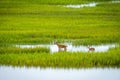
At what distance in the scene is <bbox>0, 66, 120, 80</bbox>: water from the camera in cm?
496

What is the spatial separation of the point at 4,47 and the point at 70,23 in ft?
2.79

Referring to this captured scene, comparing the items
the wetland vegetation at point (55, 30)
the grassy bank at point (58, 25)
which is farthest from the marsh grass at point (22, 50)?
the grassy bank at point (58, 25)

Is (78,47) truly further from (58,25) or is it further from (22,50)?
(22,50)

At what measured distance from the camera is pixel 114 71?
5.06 metres

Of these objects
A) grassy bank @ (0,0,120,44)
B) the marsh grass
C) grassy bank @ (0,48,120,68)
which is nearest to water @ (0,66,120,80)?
grassy bank @ (0,48,120,68)

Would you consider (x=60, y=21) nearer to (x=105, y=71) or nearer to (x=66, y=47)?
(x=66, y=47)

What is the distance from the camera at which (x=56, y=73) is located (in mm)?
5004

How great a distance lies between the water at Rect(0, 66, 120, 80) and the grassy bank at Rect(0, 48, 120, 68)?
5 centimetres

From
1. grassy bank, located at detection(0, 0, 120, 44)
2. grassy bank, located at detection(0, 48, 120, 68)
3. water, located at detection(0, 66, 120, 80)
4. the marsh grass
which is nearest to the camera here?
water, located at detection(0, 66, 120, 80)

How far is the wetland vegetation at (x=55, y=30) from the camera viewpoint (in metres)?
5.11

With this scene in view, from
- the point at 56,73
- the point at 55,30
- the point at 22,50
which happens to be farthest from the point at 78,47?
the point at 22,50

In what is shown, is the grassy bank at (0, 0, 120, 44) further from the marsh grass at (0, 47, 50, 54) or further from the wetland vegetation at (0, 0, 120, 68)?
the marsh grass at (0, 47, 50, 54)

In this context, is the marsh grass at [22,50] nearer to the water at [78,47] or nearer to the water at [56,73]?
the water at [78,47]

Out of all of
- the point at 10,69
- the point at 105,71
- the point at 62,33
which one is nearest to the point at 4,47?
the point at 10,69
